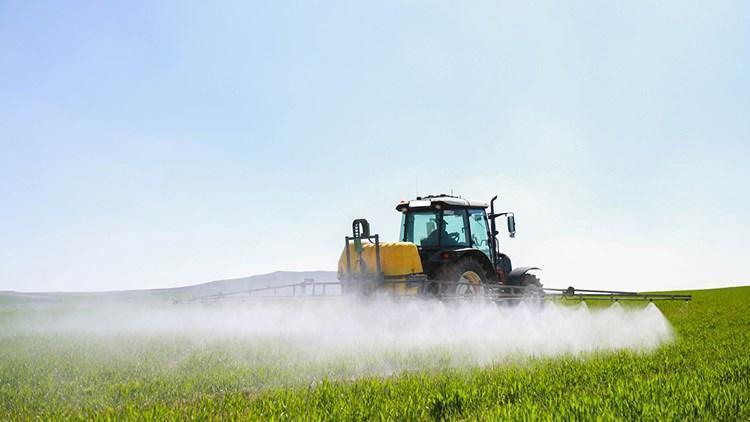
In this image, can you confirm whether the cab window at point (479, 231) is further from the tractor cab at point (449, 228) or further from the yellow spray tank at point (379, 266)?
the yellow spray tank at point (379, 266)

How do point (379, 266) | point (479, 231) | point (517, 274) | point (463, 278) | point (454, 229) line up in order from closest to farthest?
point (379, 266)
point (463, 278)
point (454, 229)
point (479, 231)
point (517, 274)

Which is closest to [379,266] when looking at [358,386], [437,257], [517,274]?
[437,257]

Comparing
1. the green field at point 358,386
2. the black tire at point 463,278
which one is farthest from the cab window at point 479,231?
the green field at point 358,386

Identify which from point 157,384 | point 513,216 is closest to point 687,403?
point 157,384

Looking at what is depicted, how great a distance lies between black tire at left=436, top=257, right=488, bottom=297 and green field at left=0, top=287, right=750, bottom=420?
3391mm

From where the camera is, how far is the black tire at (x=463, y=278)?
12.0 meters

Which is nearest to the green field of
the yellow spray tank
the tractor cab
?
the yellow spray tank

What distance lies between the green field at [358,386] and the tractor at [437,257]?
2886mm

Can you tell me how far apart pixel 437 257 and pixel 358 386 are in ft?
20.6

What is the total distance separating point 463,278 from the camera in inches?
499

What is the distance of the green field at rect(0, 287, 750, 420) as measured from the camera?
527 cm

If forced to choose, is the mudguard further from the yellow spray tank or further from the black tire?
the yellow spray tank

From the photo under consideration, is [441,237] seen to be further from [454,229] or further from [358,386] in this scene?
[358,386]

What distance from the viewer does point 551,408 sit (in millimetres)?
5199
